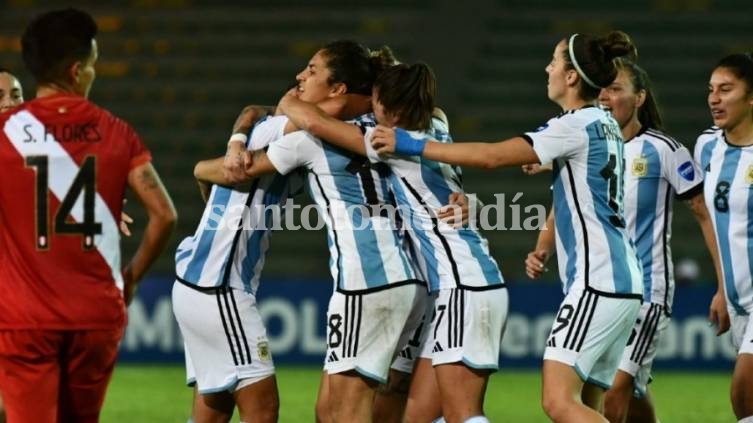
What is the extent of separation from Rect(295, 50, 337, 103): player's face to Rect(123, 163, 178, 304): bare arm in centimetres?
155

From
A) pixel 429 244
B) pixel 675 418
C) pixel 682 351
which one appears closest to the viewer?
pixel 429 244

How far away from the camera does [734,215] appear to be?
7.08 meters

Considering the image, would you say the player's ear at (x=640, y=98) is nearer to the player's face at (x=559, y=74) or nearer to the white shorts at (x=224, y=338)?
the player's face at (x=559, y=74)

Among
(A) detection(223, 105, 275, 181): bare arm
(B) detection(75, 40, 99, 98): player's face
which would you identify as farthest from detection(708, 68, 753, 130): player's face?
(B) detection(75, 40, 99, 98): player's face

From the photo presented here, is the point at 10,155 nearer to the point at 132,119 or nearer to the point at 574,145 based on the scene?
the point at 574,145

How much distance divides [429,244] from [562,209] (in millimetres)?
672

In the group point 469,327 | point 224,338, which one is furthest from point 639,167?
point 224,338

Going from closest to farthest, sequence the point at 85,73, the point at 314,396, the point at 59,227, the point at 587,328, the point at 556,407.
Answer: the point at 59,227 < the point at 85,73 < the point at 556,407 < the point at 587,328 < the point at 314,396

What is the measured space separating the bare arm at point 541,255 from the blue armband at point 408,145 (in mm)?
1022

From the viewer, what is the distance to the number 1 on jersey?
4.64 m

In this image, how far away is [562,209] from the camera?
→ 5902 millimetres

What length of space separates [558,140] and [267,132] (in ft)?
4.73

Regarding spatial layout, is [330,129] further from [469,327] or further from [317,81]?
[469,327]

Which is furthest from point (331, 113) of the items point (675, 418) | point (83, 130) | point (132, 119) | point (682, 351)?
point (132, 119)
